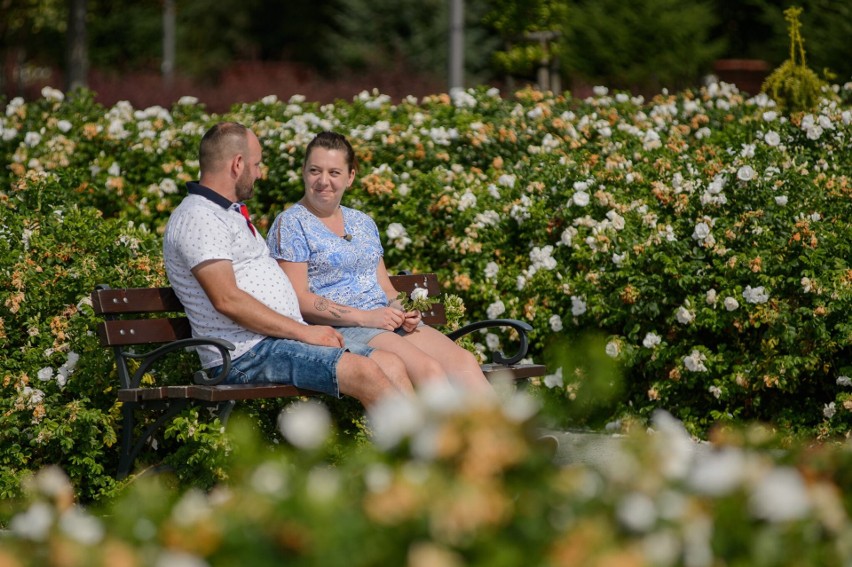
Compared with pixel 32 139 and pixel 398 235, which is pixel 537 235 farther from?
pixel 32 139

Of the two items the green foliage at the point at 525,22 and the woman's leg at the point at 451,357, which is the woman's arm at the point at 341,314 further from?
the green foliage at the point at 525,22

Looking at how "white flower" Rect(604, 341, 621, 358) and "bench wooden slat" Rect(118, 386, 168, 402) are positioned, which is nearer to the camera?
"bench wooden slat" Rect(118, 386, 168, 402)

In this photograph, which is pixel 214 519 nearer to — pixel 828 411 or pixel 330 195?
pixel 330 195

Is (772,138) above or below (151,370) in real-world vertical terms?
above

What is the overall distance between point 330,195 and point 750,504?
11.0 feet

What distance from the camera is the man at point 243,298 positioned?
435 cm

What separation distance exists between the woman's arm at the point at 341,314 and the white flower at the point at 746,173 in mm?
2125

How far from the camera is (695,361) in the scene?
581 cm

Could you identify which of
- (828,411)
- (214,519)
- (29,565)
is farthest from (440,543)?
(828,411)

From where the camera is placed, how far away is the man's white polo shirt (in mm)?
4402

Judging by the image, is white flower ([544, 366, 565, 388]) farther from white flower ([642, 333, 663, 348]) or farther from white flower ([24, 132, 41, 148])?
white flower ([24, 132, 41, 148])

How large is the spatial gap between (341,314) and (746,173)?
2319 mm

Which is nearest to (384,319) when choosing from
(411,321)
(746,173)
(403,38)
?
(411,321)

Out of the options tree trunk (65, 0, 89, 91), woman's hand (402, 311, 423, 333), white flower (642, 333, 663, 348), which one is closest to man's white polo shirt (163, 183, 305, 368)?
woman's hand (402, 311, 423, 333)
